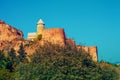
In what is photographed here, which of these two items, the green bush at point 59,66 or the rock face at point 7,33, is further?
the rock face at point 7,33

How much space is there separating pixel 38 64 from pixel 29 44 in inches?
1384

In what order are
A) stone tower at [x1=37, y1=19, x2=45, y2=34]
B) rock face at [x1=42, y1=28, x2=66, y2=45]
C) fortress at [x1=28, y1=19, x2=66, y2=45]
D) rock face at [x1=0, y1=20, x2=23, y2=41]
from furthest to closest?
rock face at [x1=0, y1=20, x2=23, y2=41]
stone tower at [x1=37, y1=19, x2=45, y2=34]
rock face at [x1=42, y1=28, x2=66, y2=45]
fortress at [x1=28, y1=19, x2=66, y2=45]

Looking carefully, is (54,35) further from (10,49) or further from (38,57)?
(38,57)

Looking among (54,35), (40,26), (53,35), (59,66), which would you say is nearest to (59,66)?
(59,66)

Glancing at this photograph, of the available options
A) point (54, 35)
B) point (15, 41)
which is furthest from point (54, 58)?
point (15, 41)

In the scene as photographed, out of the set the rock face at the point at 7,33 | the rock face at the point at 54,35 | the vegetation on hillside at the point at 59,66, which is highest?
the rock face at the point at 7,33

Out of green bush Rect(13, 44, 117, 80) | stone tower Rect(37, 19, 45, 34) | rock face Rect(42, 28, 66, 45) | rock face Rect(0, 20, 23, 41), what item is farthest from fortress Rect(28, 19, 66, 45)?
green bush Rect(13, 44, 117, 80)

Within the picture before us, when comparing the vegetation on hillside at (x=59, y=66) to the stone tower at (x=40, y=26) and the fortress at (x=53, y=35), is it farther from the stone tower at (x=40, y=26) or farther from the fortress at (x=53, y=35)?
the stone tower at (x=40, y=26)

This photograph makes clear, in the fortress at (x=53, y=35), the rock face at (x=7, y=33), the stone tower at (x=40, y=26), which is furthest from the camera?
the rock face at (x=7, y=33)

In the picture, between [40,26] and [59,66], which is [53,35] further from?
[59,66]

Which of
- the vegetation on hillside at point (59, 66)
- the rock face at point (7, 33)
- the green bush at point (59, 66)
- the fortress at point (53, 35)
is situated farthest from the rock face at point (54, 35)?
the green bush at point (59, 66)

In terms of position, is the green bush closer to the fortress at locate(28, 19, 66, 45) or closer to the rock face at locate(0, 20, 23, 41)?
the fortress at locate(28, 19, 66, 45)

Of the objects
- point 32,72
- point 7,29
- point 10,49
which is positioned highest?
point 7,29

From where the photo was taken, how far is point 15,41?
275ft
